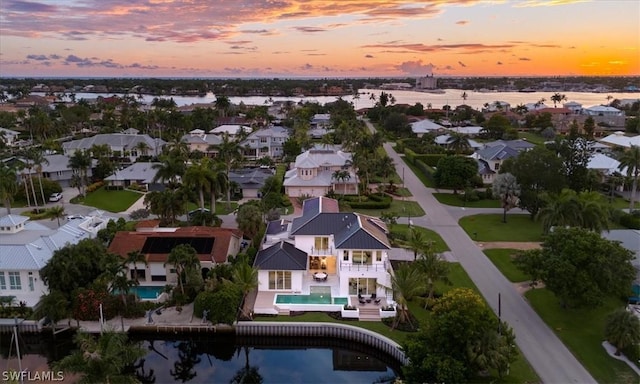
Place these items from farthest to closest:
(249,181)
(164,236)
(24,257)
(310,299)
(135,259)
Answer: (249,181) < (164,236) < (310,299) < (24,257) < (135,259)

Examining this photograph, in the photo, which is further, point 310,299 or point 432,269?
point 310,299

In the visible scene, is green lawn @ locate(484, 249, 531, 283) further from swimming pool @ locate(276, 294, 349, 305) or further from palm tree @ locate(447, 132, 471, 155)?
palm tree @ locate(447, 132, 471, 155)

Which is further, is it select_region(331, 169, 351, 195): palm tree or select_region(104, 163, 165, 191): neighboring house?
select_region(104, 163, 165, 191): neighboring house

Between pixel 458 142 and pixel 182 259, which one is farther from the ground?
pixel 458 142

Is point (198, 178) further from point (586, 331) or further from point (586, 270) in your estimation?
point (586, 331)

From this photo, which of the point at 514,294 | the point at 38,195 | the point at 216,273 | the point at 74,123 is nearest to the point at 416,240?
the point at 514,294

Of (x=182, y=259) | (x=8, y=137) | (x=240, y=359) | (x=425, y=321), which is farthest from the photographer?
(x=8, y=137)

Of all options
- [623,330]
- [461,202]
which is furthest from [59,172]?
[623,330]

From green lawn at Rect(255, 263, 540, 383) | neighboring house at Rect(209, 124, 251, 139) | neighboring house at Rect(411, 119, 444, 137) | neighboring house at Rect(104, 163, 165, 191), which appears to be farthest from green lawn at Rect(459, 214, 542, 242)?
neighboring house at Rect(209, 124, 251, 139)

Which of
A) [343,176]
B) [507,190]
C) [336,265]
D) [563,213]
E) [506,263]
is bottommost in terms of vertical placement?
[506,263]
